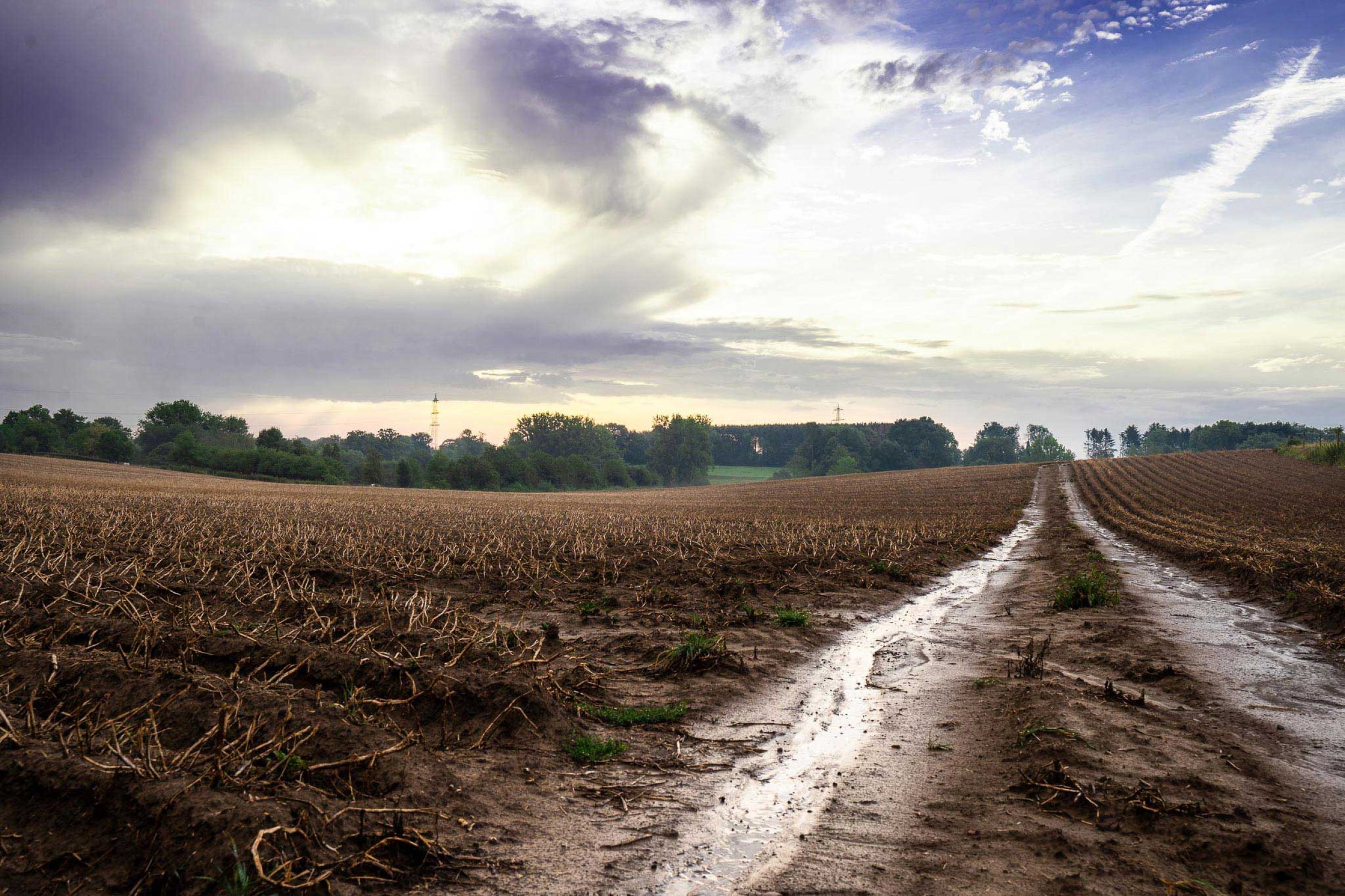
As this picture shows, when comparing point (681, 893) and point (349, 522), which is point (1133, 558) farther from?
point (349, 522)

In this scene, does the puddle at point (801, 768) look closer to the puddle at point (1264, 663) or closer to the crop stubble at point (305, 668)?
Result: the crop stubble at point (305, 668)

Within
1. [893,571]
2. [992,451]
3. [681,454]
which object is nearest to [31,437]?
[681,454]

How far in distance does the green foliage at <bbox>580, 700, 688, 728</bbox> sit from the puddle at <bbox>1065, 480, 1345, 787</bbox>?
4709 mm

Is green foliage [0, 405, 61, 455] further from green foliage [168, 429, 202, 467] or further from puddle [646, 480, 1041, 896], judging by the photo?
puddle [646, 480, 1041, 896]

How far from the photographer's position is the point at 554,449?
141 metres

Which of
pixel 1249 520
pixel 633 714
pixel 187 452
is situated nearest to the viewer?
pixel 633 714

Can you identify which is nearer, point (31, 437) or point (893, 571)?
point (893, 571)

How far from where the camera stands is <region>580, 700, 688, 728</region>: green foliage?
21.2 ft

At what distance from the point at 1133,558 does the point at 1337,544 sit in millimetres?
4408

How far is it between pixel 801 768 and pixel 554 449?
138m

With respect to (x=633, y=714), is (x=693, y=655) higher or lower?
higher

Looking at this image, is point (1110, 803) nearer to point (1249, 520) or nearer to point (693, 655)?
point (693, 655)

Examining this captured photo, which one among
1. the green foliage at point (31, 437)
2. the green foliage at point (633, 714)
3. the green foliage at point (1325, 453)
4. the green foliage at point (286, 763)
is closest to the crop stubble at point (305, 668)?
the green foliage at point (286, 763)

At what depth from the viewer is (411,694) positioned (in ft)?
20.1
